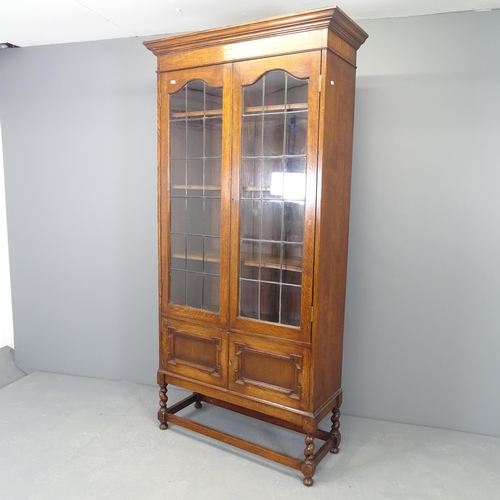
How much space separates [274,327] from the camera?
7.84 ft

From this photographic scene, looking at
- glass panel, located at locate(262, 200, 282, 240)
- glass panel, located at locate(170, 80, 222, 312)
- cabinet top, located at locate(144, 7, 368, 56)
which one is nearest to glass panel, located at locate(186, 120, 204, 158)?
glass panel, located at locate(170, 80, 222, 312)

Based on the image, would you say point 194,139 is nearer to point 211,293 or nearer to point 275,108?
point 275,108

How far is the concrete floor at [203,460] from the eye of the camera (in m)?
2.30

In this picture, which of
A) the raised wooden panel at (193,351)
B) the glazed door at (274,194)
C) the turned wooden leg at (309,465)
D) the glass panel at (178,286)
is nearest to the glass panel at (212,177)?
the glazed door at (274,194)

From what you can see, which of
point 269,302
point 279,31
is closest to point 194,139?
point 279,31

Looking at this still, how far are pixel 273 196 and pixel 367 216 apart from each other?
754 millimetres

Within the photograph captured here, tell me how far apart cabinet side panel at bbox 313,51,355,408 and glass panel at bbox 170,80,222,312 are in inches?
22.9

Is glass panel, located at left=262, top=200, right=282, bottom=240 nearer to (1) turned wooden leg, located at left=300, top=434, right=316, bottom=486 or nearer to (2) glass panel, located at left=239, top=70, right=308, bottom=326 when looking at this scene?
(2) glass panel, located at left=239, top=70, right=308, bottom=326

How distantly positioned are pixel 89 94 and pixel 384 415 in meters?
2.94

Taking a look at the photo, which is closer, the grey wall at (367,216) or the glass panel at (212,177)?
the glass panel at (212,177)

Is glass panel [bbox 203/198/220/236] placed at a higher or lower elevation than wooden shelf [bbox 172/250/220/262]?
higher

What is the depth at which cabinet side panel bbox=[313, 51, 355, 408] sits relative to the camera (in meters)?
2.21

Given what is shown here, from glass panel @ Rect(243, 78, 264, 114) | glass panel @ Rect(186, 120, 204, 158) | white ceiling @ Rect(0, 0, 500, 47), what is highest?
white ceiling @ Rect(0, 0, 500, 47)

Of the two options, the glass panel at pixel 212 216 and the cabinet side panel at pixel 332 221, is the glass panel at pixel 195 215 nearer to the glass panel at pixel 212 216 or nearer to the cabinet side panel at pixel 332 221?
the glass panel at pixel 212 216
